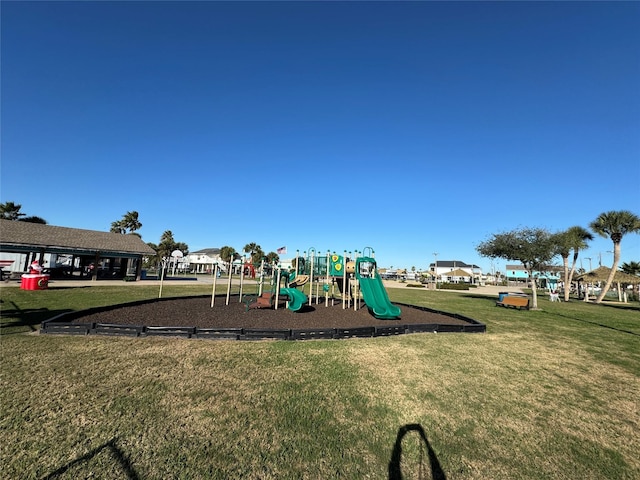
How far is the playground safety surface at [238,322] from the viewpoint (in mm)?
8867

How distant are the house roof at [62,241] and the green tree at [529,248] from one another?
38.2 metres

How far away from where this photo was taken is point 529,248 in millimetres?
24453

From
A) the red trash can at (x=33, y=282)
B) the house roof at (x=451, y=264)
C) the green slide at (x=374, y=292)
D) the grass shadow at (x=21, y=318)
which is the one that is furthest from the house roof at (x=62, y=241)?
the house roof at (x=451, y=264)

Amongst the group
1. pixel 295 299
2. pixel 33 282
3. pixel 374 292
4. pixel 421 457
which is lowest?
pixel 421 457

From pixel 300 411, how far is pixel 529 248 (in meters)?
27.0

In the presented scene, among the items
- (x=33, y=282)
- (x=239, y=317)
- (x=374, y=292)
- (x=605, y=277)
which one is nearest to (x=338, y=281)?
(x=374, y=292)

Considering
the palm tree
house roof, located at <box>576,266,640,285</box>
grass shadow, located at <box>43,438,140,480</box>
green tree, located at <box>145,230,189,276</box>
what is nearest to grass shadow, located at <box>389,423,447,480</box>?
grass shadow, located at <box>43,438,140,480</box>

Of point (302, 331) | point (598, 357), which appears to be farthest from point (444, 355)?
point (598, 357)

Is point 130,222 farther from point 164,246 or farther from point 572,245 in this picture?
point 572,245

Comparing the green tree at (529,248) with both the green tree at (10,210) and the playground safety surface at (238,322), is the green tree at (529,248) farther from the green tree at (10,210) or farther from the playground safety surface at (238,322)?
the green tree at (10,210)

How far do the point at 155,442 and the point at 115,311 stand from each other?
10518mm

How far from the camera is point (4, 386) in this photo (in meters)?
5.16

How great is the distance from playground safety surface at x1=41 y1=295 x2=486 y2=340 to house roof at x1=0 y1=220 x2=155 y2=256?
65.1 ft

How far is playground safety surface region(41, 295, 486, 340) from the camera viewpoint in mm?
→ 8867
